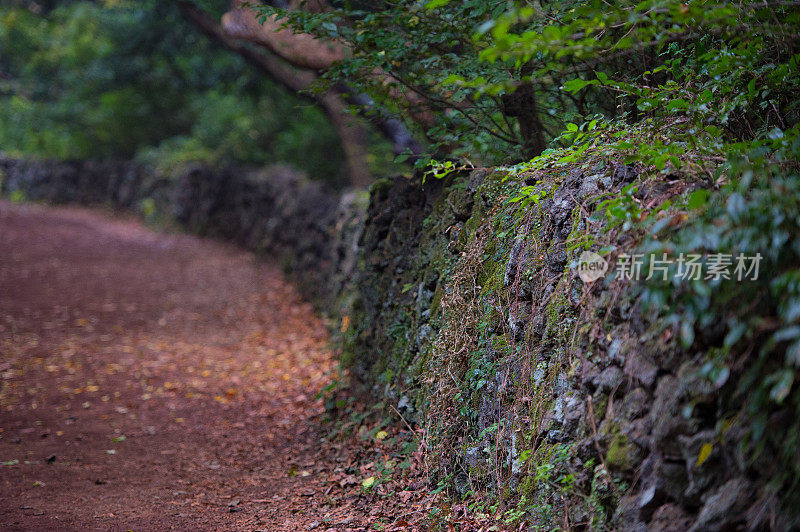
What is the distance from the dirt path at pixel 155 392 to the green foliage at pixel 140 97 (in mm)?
2898

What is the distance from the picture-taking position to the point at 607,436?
2553mm

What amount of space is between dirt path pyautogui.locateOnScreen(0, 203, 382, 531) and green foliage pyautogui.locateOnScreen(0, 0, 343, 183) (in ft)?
9.51

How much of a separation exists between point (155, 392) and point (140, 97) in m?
11.8

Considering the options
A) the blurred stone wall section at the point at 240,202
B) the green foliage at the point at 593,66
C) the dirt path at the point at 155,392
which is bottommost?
the dirt path at the point at 155,392

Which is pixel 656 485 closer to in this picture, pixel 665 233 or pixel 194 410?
pixel 665 233

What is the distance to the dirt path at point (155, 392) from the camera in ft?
14.0

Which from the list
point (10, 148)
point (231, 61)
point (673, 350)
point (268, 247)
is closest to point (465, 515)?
point (673, 350)

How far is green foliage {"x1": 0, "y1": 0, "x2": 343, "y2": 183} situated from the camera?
13289mm

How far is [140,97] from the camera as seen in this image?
16141 mm

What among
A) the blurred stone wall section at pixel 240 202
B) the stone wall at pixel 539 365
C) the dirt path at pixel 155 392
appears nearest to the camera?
the stone wall at pixel 539 365

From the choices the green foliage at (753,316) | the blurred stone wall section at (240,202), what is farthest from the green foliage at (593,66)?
the blurred stone wall section at (240,202)

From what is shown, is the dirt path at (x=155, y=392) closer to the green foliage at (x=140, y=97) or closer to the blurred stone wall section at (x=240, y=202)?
the blurred stone wall section at (x=240, y=202)

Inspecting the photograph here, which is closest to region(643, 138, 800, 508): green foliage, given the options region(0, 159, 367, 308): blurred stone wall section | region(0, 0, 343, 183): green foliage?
region(0, 159, 367, 308): blurred stone wall section

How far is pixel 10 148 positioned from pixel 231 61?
9.66 m
